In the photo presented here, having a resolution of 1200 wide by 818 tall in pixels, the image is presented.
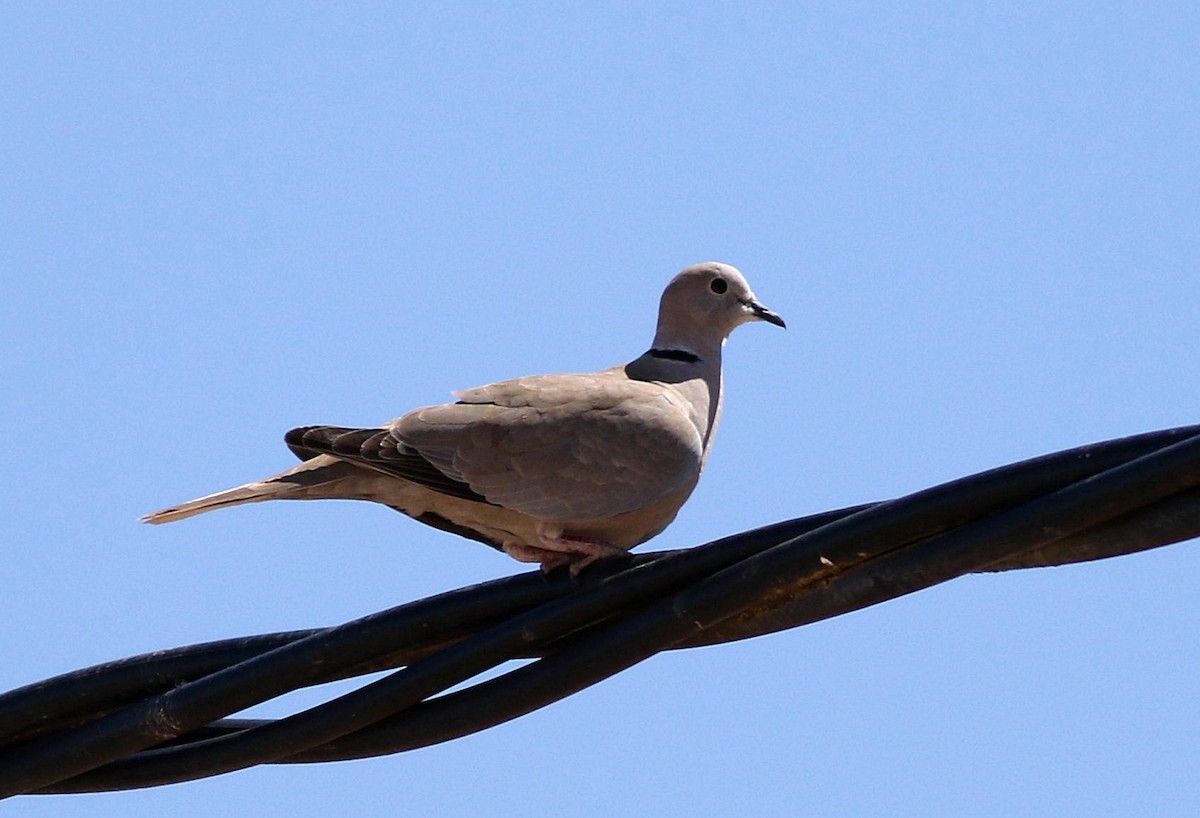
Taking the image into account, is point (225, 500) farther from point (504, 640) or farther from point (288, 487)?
point (504, 640)

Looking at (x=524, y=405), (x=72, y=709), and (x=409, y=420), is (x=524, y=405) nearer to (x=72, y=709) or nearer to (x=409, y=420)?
(x=409, y=420)

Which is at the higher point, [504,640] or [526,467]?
[526,467]

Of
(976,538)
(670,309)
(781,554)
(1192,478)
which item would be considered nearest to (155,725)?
(781,554)

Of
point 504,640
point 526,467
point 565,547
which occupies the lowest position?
point 504,640

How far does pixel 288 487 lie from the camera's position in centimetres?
535

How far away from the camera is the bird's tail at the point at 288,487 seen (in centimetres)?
520

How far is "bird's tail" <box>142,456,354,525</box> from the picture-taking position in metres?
5.20

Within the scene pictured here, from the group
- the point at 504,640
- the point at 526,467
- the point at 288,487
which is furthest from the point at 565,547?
the point at 504,640

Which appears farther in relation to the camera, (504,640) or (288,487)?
(288,487)

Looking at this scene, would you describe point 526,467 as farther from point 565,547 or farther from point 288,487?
point 288,487

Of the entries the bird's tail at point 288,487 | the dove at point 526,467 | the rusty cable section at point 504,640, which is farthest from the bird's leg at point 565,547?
the rusty cable section at point 504,640

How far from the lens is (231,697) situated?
10.8 feet

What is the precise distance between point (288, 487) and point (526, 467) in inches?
29.1

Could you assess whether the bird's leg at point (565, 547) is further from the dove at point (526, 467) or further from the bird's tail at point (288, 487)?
the bird's tail at point (288, 487)
